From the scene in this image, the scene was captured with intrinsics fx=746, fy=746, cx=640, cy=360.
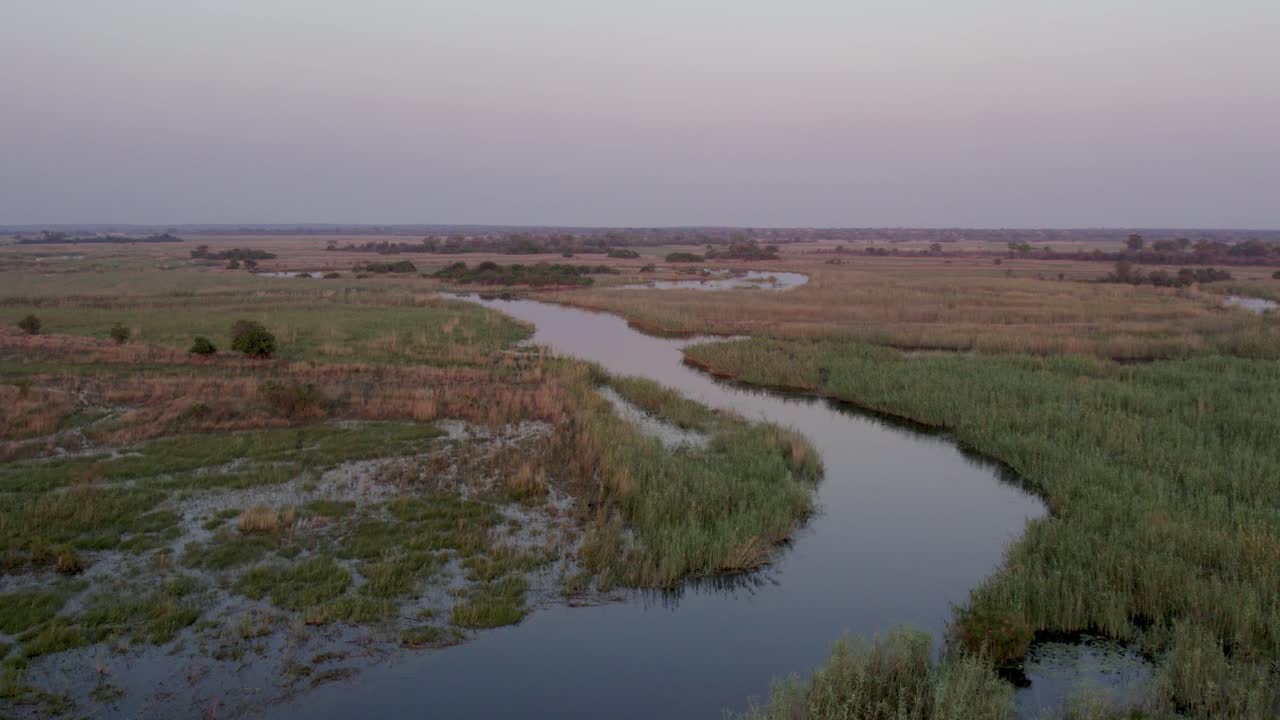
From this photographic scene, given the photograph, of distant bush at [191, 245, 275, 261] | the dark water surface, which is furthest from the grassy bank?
distant bush at [191, 245, 275, 261]

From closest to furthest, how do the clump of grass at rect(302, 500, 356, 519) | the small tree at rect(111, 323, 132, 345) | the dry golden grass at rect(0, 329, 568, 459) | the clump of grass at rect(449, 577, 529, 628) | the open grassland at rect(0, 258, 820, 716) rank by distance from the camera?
1. the open grassland at rect(0, 258, 820, 716)
2. the clump of grass at rect(449, 577, 529, 628)
3. the clump of grass at rect(302, 500, 356, 519)
4. the dry golden grass at rect(0, 329, 568, 459)
5. the small tree at rect(111, 323, 132, 345)

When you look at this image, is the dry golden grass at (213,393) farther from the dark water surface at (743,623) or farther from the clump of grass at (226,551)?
the dark water surface at (743,623)

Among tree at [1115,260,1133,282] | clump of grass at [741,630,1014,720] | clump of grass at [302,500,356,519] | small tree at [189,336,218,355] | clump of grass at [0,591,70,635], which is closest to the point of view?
clump of grass at [741,630,1014,720]

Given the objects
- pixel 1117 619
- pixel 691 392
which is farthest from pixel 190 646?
pixel 691 392

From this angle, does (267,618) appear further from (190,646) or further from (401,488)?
(401,488)

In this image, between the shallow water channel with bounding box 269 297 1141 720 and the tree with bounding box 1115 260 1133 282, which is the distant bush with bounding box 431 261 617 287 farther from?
the shallow water channel with bounding box 269 297 1141 720

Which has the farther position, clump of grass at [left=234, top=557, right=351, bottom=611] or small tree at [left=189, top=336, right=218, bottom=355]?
small tree at [left=189, top=336, right=218, bottom=355]

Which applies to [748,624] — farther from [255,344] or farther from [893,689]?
[255,344]

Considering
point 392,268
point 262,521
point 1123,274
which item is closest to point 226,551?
point 262,521
